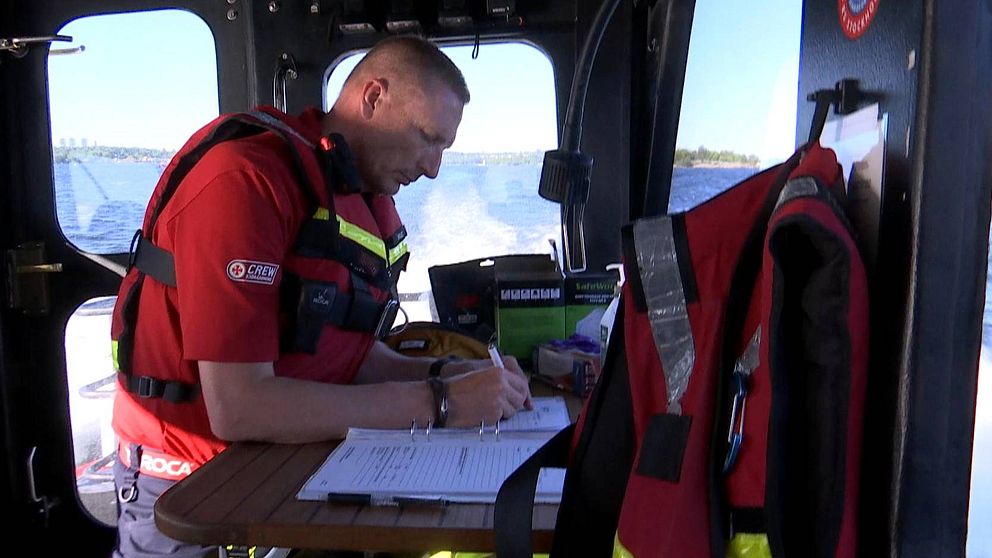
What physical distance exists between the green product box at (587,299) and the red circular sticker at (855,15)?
45.7 inches

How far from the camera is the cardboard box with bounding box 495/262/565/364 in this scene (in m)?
1.82

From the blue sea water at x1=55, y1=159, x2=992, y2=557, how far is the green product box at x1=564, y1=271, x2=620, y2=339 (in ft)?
1.60

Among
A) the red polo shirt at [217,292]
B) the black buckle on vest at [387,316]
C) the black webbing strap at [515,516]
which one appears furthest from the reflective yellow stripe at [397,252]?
the black webbing strap at [515,516]

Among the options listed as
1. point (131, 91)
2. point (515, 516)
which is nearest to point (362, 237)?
point (515, 516)

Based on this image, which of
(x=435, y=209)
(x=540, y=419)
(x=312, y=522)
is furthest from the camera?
(x=435, y=209)

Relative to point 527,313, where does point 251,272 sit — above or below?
above

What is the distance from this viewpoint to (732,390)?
68cm

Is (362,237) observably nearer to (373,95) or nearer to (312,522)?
(373,95)

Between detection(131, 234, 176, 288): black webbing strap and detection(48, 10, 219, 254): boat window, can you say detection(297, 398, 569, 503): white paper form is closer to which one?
detection(131, 234, 176, 288): black webbing strap

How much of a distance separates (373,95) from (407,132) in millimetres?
102

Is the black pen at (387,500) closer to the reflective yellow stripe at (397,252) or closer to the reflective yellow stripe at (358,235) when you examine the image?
the reflective yellow stripe at (358,235)

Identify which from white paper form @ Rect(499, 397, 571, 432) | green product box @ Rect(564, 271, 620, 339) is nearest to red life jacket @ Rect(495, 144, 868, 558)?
white paper form @ Rect(499, 397, 571, 432)

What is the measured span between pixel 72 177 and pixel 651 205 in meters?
1.83

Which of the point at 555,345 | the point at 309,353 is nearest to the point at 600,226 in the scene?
the point at 555,345
